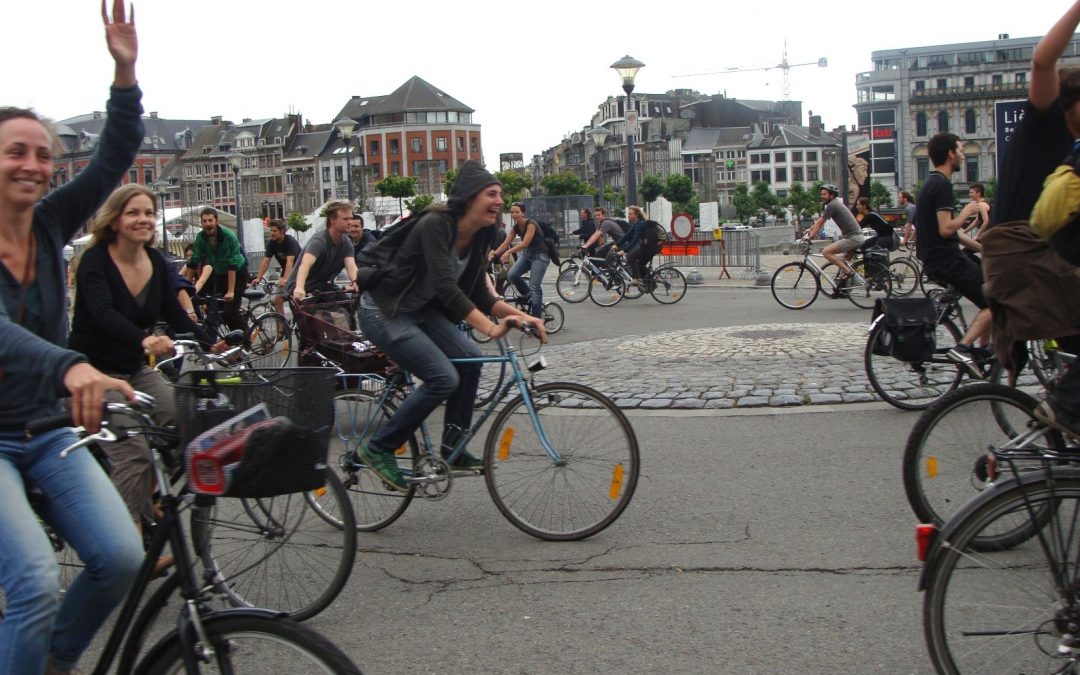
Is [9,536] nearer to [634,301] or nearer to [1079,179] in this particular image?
[1079,179]

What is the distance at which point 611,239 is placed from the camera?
73.7 ft

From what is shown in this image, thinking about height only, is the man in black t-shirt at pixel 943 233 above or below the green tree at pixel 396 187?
below

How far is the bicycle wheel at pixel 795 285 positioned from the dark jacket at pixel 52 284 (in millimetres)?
14804

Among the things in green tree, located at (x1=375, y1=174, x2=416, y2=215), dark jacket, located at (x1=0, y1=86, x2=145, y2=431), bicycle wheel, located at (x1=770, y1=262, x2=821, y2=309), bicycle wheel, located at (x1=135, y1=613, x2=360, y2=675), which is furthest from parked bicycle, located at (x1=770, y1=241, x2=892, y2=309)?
green tree, located at (x1=375, y1=174, x2=416, y2=215)

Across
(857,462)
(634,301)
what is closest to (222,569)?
(857,462)

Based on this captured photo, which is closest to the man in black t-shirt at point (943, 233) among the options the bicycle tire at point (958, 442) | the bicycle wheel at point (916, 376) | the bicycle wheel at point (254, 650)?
the bicycle wheel at point (916, 376)

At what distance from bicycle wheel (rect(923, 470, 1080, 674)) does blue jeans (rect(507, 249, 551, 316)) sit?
13.1 metres

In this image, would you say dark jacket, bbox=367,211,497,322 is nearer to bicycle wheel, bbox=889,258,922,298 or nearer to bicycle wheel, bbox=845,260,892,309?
bicycle wheel, bbox=845,260,892,309

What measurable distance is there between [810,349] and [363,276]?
694 cm

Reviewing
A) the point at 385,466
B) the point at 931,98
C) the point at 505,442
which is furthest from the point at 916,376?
the point at 931,98

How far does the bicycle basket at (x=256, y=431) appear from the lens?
9.18ft

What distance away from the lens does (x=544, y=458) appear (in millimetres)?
5695

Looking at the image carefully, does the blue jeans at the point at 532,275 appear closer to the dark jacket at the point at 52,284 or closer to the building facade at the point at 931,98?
the dark jacket at the point at 52,284

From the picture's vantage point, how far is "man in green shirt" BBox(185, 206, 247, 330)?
1341cm
